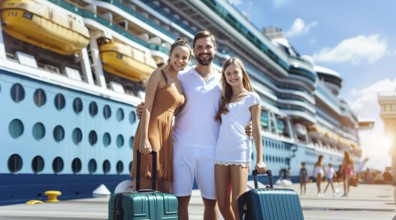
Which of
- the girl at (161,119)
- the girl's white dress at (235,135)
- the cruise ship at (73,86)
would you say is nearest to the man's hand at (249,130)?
the girl's white dress at (235,135)

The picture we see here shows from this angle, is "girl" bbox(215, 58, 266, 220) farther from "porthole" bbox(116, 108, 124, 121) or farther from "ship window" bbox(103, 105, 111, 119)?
"porthole" bbox(116, 108, 124, 121)

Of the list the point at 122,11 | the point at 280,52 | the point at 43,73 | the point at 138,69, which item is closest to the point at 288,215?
the point at 43,73

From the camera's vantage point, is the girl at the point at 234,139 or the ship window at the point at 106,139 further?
the ship window at the point at 106,139

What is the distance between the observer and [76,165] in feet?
40.8

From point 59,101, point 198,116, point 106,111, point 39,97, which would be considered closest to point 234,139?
point 198,116

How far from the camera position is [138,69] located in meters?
15.5

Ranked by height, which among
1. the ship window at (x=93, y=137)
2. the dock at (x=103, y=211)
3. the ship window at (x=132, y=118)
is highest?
the ship window at (x=132, y=118)

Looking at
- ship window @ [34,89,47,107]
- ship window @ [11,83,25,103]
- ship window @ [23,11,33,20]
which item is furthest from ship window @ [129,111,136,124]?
ship window @ [23,11,33,20]

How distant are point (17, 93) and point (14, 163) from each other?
1.87m

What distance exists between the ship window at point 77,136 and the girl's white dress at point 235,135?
9.85 meters

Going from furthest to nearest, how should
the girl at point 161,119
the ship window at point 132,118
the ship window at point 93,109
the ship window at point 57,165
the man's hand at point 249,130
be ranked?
the ship window at point 132,118 < the ship window at point 93,109 < the ship window at point 57,165 < the man's hand at point 249,130 < the girl at point 161,119

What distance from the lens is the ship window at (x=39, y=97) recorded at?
11.2 metres

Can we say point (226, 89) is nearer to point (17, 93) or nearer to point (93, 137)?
point (17, 93)

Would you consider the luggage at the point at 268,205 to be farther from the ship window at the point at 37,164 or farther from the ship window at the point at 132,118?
the ship window at the point at 132,118
